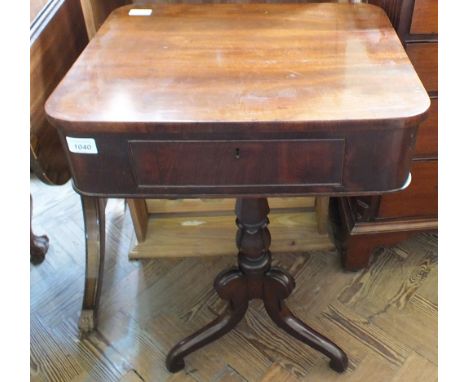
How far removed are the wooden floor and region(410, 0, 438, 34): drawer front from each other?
2.22ft

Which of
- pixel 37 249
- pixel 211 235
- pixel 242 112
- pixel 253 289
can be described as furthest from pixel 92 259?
pixel 242 112

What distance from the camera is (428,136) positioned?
0.95 m

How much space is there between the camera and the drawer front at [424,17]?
773 mm

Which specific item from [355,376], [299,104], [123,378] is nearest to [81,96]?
[299,104]

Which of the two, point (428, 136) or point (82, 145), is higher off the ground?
point (82, 145)

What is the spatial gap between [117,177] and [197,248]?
731mm

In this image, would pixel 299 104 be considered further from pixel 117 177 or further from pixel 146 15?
pixel 146 15

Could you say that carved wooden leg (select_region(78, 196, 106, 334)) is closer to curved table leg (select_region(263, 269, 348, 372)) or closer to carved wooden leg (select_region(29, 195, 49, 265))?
carved wooden leg (select_region(29, 195, 49, 265))

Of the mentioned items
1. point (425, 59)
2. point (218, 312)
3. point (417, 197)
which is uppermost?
point (425, 59)

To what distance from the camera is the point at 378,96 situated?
550 millimetres

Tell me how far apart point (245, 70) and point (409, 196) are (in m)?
0.63

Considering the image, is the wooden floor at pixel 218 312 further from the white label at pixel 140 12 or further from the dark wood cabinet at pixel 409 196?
the white label at pixel 140 12

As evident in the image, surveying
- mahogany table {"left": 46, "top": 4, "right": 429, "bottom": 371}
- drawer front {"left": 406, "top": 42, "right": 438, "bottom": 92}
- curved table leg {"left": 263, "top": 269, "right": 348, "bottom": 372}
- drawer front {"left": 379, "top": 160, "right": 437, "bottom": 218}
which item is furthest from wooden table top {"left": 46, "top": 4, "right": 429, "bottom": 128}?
curved table leg {"left": 263, "top": 269, "right": 348, "bottom": 372}

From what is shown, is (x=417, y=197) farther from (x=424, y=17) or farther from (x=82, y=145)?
(x=82, y=145)
